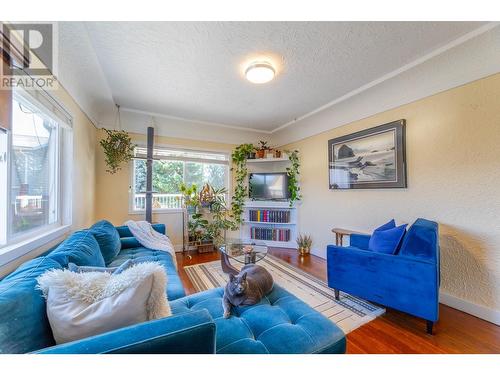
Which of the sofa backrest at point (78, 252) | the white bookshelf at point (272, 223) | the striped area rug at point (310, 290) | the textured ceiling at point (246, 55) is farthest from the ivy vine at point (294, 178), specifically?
the sofa backrest at point (78, 252)

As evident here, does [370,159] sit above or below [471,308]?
above

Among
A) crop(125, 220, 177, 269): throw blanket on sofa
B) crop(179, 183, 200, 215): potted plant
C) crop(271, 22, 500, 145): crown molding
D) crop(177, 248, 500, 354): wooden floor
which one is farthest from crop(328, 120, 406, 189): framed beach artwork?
crop(125, 220, 177, 269): throw blanket on sofa

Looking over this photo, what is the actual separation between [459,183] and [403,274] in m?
1.13

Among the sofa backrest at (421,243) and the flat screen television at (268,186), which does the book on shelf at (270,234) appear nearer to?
the flat screen television at (268,186)

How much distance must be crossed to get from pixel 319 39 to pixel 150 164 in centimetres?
292

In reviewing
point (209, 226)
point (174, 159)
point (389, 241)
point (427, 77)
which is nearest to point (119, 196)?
point (174, 159)

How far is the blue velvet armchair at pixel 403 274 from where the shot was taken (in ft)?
4.91

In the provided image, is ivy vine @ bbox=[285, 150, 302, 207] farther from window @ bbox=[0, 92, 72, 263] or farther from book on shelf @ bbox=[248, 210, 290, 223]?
window @ bbox=[0, 92, 72, 263]

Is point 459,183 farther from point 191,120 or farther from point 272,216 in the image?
point 191,120

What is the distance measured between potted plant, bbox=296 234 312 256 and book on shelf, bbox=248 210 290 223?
18.9 inches

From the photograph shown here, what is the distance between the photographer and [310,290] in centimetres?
222

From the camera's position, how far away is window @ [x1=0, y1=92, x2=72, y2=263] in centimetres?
126

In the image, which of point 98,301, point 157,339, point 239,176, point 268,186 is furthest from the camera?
point 239,176
